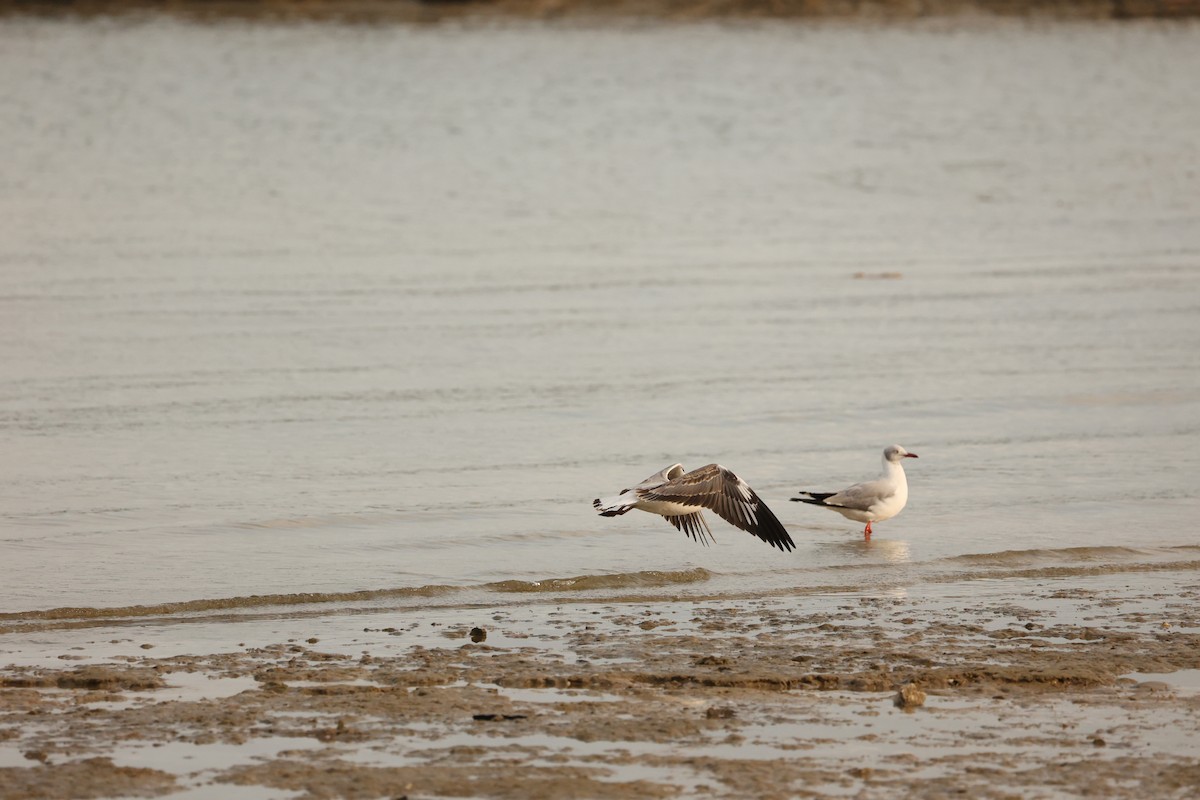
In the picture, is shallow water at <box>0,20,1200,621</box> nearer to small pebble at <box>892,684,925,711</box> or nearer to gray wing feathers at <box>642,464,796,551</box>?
gray wing feathers at <box>642,464,796,551</box>

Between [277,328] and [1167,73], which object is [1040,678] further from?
[1167,73]

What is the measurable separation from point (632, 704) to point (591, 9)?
51.7m

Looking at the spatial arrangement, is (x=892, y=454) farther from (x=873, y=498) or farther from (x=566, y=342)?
(x=566, y=342)

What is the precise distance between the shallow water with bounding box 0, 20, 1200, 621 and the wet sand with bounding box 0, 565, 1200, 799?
0.95 metres

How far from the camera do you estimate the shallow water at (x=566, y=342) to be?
1086cm

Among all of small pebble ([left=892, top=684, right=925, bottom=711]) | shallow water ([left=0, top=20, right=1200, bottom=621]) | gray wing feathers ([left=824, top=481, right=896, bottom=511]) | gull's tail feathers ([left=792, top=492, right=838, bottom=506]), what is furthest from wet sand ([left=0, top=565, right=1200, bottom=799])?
gull's tail feathers ([left=792, top=492, right=838, bottom=506])

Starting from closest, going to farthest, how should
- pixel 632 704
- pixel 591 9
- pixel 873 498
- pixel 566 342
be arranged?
pixel 632 704, pixel 873 498, pixel 566 342, pixel 591 9

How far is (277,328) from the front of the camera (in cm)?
1688

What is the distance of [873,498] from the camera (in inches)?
436

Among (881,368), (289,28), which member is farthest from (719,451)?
(289,28)

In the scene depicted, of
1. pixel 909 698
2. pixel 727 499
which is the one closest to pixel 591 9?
pixel 727 499

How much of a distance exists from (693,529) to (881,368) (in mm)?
5434

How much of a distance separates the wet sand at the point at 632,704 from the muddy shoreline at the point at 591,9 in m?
48.8

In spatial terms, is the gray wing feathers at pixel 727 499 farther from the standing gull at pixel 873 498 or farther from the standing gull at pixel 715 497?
the standing gull at pixel 873 498
